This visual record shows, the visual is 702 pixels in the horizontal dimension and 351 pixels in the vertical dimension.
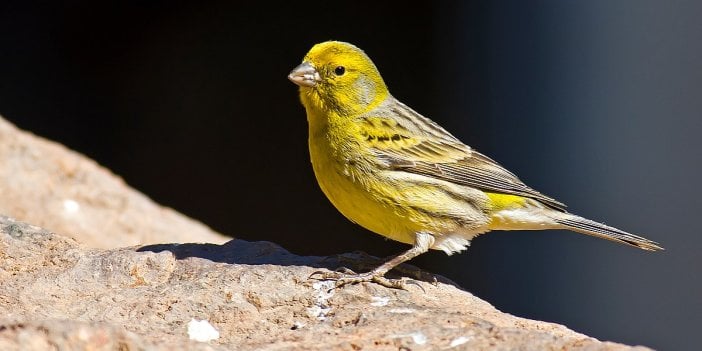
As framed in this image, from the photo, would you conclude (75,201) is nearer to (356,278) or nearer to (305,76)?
(305,76)

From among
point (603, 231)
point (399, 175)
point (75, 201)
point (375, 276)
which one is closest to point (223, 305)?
point (375, 276)

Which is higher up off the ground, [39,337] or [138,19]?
[138,19]

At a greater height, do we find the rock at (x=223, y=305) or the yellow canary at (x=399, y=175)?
the yellow canary at (x=399, y=175)

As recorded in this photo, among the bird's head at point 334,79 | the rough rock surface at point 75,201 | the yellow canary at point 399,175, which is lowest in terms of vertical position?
the rough rock surface at point 75,201

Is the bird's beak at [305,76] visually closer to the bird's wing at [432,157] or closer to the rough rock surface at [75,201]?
the bird's wing at [432,157]

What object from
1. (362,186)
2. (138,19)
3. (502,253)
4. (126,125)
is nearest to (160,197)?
(126,125)

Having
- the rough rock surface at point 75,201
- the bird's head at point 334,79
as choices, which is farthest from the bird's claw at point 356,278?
the rough rock surface at point 75,201

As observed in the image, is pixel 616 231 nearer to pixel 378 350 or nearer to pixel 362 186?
pixel 362 186
